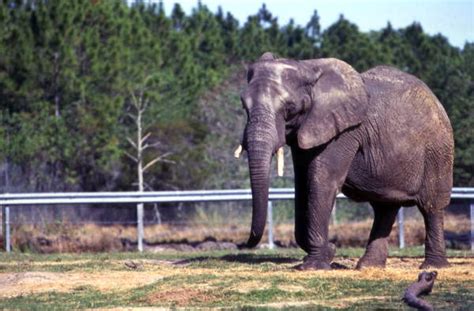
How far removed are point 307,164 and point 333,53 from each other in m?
32.9

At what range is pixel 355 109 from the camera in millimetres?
17766

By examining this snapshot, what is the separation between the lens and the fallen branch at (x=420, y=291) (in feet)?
43.0

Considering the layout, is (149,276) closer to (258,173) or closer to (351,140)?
(258,173)

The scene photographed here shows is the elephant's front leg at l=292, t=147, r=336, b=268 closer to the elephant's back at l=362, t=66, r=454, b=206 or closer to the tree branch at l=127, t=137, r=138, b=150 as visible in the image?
the elephant's back at l=362, t=66, r=454, b=206

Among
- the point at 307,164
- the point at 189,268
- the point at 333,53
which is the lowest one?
the point at 189,268

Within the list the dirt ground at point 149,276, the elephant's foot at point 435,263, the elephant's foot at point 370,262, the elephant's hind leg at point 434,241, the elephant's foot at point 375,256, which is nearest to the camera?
the dirt ground at point 149,276

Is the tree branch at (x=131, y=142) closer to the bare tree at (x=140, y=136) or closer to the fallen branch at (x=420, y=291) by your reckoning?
the bare tree at (x=140, y=136)

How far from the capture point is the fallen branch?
13.1 m

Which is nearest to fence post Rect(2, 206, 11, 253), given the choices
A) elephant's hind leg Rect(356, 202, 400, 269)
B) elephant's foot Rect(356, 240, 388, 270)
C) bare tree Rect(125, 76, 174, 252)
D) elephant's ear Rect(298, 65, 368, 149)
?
elephant's hind leg Rect(356, 202, 400, 269)

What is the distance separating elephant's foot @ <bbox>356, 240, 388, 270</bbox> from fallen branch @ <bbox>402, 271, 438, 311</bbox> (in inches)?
135

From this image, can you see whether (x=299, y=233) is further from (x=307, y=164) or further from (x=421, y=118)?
(x=421, y=118)

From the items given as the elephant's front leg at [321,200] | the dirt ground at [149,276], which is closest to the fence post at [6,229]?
the dirt ground at [149,276]

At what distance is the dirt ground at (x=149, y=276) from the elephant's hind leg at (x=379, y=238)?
23 cm

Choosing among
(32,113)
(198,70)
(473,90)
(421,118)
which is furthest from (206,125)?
(421,118)
